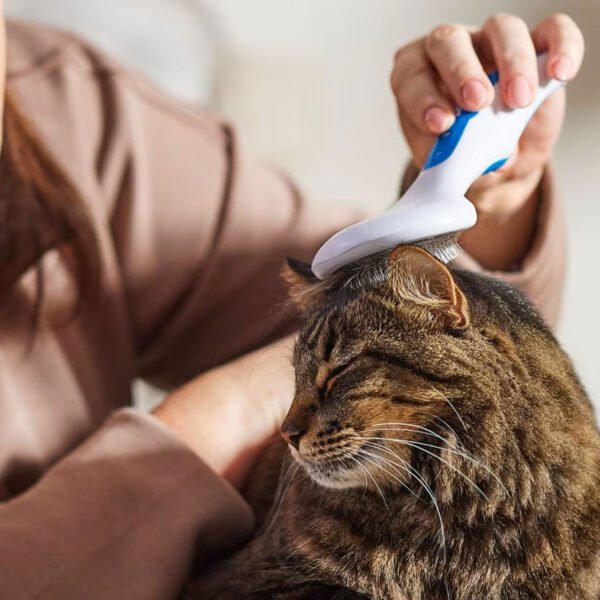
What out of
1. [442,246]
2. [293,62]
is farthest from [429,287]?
[293,62]

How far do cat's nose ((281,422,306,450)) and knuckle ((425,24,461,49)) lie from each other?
29 centimetres

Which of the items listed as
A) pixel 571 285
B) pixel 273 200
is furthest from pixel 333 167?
pixel 571 285

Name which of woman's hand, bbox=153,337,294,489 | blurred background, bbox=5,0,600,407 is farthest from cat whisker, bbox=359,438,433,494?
blurred background, bbox=5,0,600,407

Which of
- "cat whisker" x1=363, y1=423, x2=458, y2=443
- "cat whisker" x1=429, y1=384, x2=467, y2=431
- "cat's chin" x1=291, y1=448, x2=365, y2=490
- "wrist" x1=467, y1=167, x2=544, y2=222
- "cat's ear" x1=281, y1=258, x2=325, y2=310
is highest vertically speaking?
"wrist" x1=467, y1=167, x2=544, y2=222

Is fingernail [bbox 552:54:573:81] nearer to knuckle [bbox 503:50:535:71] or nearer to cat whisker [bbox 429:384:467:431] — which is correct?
knuckle [bbox 503:50:535:71]

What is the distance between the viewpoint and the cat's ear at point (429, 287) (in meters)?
0.37

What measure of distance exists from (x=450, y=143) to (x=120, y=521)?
323mm

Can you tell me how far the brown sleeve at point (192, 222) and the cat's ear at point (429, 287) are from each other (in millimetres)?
426

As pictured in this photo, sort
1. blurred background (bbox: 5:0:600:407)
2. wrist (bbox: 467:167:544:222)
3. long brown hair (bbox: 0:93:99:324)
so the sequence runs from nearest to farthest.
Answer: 1. wrist (bbox: 467:167:544:222)
2. long brown hair (bbox: 0:93:99:324)
3. blurred background (bbox: 5:0:600:407)

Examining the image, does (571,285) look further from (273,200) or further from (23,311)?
(23,311)

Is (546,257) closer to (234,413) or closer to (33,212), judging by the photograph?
(234,413)

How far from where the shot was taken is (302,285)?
17.7 inches

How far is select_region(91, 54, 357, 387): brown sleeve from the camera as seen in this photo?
0.84m

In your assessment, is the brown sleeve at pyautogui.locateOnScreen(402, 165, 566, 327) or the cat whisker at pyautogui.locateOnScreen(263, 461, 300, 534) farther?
the brown sleeve at pyautogui.locateOnScreen(402, 165, 566, 327)
